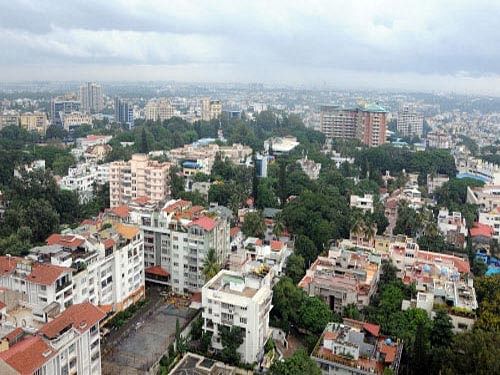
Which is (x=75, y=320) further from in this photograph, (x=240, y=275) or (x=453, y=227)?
(x=453, y=227)

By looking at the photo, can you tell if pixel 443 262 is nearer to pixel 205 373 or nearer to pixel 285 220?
pixel 285 220

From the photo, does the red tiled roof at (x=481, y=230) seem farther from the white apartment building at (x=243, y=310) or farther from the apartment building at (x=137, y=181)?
the apartment building at (x=137, y=181)

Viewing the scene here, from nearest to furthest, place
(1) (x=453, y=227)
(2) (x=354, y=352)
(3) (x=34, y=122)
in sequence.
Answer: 1. (2) (x=354, y=352)
2. (1) (x=453, y=227)
3. (3) (x=34, y=122)

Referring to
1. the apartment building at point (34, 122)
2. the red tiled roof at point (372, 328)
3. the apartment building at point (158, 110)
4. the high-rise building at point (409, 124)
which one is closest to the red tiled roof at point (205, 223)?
the red tiled roof at point (372, 328)

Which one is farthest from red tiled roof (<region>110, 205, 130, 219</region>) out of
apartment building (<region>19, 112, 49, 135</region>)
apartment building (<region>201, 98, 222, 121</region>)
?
apartment building (<region>201, 98, 222, 121</region>)

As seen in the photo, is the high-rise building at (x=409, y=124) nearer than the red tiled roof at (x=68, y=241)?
No

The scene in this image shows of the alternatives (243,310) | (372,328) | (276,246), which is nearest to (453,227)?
(276,246)

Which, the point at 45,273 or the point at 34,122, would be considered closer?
the point at 45,273
